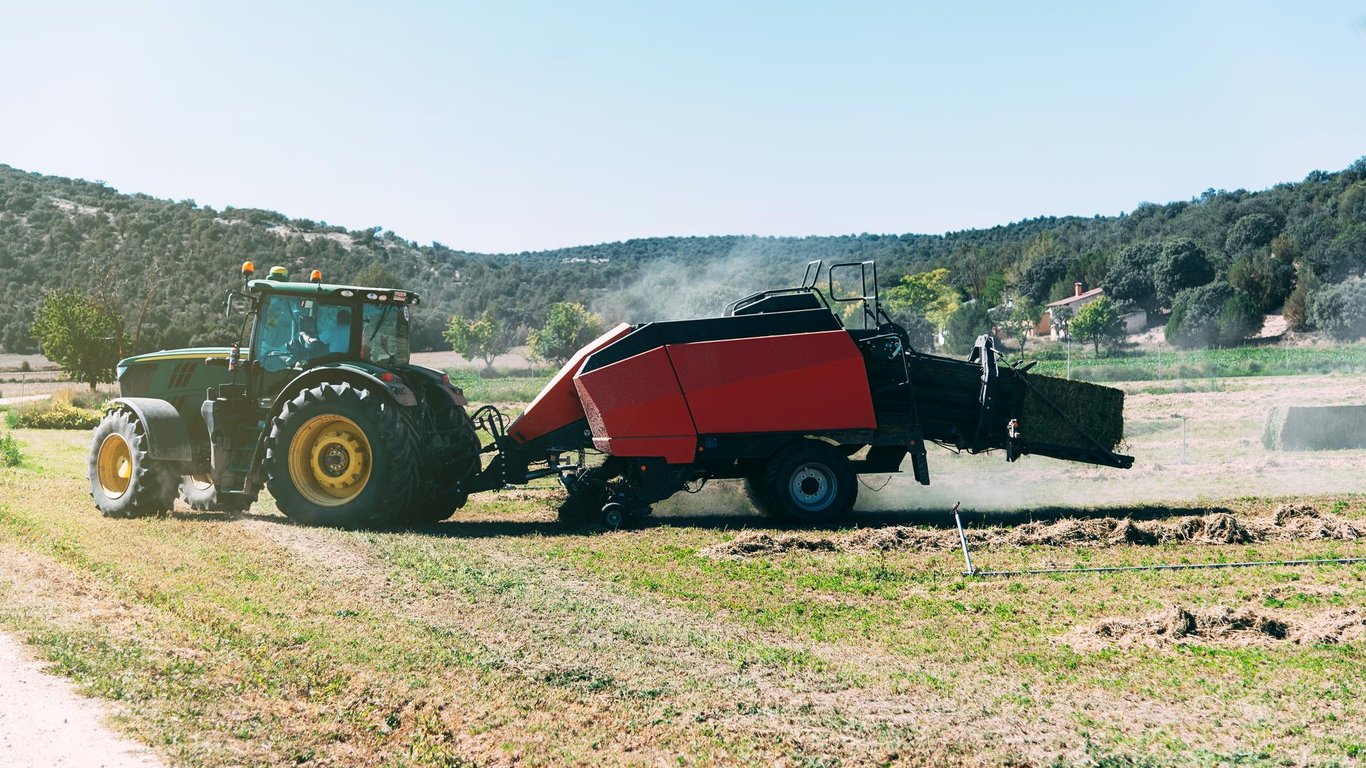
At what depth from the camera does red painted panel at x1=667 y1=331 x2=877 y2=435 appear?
13.7 metres

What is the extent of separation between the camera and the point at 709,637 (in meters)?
8.30

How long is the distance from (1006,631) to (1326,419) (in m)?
16.7

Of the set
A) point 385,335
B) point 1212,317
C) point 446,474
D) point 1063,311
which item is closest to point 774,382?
point 446,474

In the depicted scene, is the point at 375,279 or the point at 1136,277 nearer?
the point at 375,279

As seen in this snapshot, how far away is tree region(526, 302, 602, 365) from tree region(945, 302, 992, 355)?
23.7m

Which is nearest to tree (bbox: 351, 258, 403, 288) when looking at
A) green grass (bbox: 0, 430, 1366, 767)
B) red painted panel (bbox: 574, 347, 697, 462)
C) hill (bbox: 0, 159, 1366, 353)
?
hill (bbox: 0, 159, 1366, 353)

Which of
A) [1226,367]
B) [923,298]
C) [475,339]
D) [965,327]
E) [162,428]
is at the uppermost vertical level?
[923,298]

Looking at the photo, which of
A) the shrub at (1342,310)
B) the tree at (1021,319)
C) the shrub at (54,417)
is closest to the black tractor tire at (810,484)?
the shrub at (54,417)

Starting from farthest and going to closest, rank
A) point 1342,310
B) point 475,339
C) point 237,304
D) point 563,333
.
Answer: point 475,339 → point 563,333 → point 1342,310 → point 237,304

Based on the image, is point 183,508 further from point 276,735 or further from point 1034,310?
point 1034,310

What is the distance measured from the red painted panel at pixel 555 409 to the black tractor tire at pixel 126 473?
4458 millimetres

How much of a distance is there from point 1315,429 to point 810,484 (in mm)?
13109

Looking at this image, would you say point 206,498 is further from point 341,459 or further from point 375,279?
point 375,279

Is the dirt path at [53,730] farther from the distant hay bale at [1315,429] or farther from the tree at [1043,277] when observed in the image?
the tree at [1043,277]
